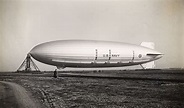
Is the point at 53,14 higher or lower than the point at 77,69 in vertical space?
higher

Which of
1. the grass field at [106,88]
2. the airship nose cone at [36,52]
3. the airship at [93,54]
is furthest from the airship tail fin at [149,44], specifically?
the airship nose cone at [36,52]

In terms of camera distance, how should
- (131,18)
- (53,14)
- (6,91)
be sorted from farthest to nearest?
1. (131,18)
2. (53,14)
3. (6,91)

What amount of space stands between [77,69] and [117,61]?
0.35m

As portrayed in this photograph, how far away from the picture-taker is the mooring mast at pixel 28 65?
180 centimetres

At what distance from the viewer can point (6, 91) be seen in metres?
1.70

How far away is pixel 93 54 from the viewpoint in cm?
195

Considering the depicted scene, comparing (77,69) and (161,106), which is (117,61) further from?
(161,106)

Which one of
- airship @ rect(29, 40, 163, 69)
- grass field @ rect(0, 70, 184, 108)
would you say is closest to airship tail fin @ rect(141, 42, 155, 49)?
airship @ rect(29, 40, 163, 69)

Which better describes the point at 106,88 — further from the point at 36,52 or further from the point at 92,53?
the point at 36,52

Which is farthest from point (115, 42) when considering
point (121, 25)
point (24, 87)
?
point (24, 87)

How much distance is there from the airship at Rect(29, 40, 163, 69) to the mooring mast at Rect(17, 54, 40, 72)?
5cm

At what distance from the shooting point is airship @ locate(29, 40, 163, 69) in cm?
190

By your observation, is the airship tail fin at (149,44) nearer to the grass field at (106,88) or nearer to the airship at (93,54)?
the airship at (93,54)

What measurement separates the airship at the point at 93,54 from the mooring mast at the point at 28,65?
0.05 metres
